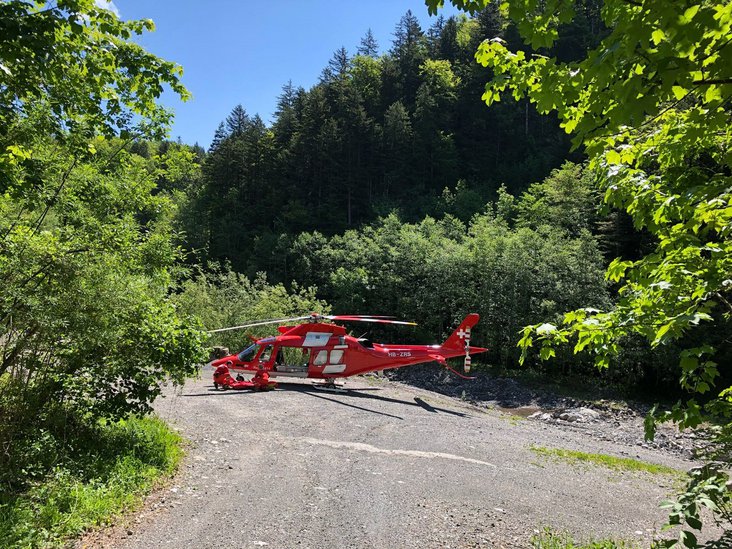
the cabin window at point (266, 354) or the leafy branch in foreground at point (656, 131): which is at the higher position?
the leafy branch in foreground at point (656, 131)

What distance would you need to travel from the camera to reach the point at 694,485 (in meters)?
2.22

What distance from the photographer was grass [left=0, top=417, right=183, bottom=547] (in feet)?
14.0

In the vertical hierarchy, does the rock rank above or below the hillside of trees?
below

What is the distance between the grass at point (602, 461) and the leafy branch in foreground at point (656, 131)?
20.7 feet

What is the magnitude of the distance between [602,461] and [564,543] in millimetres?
4643

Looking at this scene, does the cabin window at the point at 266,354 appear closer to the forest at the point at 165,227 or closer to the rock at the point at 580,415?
the forest at the point at 165,227

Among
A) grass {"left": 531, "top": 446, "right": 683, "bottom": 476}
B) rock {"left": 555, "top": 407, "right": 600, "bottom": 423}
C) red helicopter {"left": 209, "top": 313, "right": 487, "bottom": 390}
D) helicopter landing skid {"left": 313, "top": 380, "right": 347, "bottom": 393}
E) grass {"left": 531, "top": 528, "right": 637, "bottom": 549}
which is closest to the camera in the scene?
grass {"left": 531, "top": 528, "right": 637, "bottom": 549}

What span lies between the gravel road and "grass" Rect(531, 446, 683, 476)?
1.14ft

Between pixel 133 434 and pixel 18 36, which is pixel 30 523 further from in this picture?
pixel 18 36

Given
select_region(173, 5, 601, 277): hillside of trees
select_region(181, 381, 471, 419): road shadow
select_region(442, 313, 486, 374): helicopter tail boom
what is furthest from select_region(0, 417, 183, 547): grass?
select_region(173, 5, 601, 277): hillside of trees

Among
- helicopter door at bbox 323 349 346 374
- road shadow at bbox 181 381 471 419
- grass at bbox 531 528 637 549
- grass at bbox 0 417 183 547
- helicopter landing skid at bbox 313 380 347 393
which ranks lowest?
grass at bbox 531 528 637 549

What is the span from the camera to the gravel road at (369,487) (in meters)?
4.84

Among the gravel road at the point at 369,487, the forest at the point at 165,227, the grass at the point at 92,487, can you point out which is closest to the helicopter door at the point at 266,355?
the gravel road at the point at 369,487

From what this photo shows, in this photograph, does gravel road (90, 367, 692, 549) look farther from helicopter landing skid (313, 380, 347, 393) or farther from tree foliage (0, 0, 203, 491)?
helicopter landing skid (313, 380, 347, 393)
